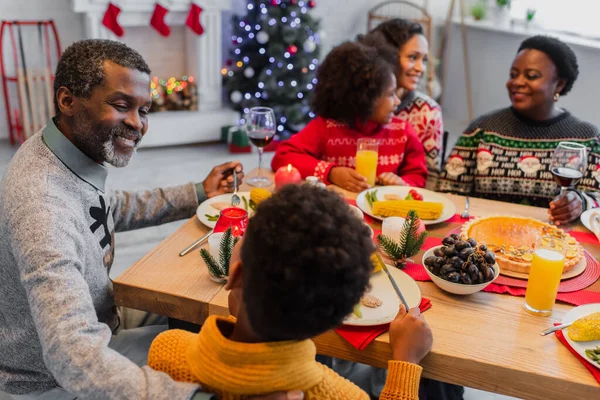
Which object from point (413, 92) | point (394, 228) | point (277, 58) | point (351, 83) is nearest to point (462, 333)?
point (394, 228)

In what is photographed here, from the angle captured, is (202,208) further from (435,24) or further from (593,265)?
(435,24)

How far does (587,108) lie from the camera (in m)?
4.29

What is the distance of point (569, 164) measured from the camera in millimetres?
1726

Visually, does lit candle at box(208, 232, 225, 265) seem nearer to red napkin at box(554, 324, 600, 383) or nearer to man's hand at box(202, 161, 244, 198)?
man's hand at box(202, 161, 244, 198)

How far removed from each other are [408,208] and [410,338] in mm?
625

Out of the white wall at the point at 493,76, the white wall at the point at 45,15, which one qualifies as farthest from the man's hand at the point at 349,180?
the white wall at the point at 45,15

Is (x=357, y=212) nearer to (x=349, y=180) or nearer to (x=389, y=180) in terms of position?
(x=349, y=180)

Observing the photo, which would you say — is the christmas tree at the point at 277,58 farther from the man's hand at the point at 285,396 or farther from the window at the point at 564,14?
the man's hand at the point at 285,396

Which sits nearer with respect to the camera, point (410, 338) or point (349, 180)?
point (410, 338)

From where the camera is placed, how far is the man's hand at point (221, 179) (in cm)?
185

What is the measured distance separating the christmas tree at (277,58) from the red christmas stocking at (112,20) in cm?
90

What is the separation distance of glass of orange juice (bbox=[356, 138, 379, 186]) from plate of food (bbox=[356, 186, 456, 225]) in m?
0.09

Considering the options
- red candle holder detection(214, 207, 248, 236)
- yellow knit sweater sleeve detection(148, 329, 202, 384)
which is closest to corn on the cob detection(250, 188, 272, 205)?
red candle holder detection(214, 207, 248, 236)

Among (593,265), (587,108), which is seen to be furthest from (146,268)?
(587,108)
